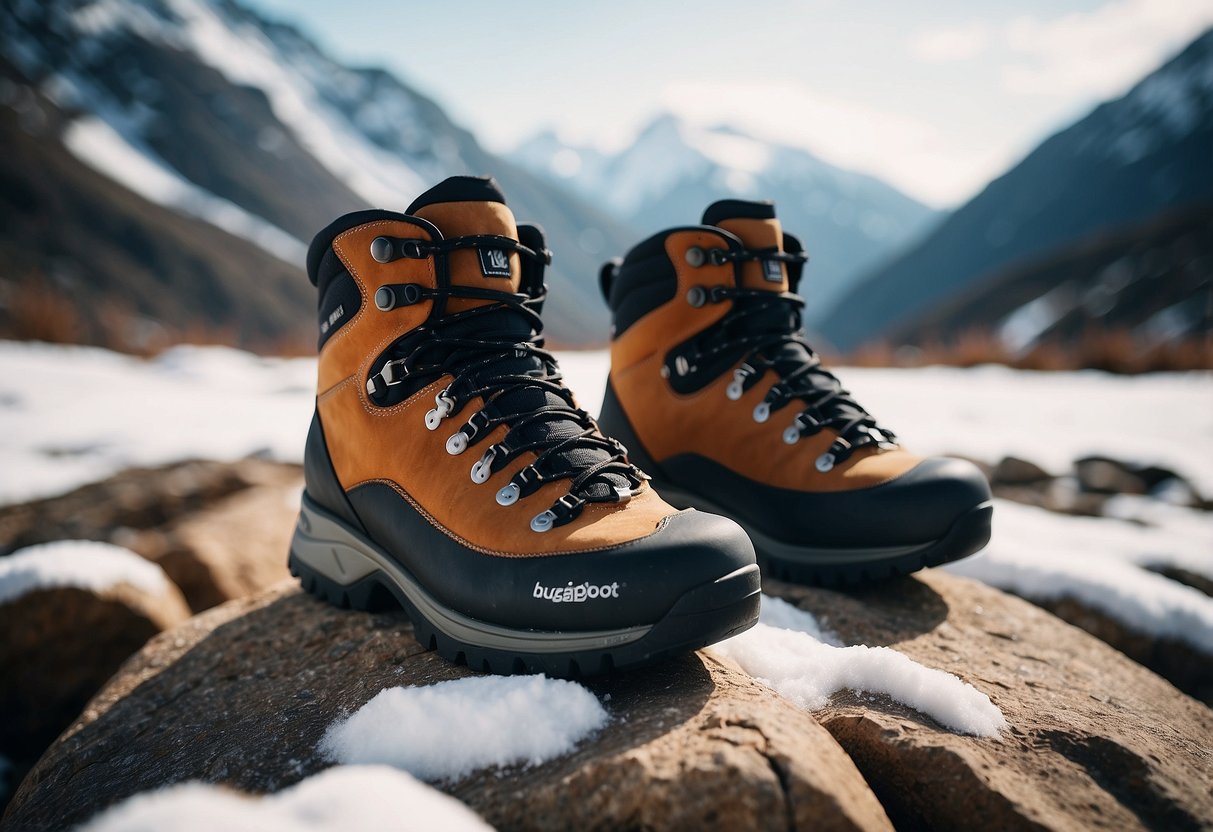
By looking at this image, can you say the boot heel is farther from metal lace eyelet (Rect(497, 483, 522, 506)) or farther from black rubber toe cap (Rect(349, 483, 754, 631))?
metal lace eyelet (Rect(497, 483, 522, 506))

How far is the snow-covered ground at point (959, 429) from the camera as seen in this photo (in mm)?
2258

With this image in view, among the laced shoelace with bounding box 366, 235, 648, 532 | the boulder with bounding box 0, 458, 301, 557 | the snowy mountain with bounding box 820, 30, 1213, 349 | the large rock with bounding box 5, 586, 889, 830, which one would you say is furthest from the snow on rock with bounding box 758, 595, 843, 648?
the snowy mountain with bounding box 820, 30, 1213, 349

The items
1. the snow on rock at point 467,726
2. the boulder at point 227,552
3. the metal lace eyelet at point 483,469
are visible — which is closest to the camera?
the snow on rock at point 467,726

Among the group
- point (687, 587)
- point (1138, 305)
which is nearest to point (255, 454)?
point (687, 587)

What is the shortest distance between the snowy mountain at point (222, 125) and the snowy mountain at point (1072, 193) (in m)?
49.7

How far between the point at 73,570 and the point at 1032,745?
230cm

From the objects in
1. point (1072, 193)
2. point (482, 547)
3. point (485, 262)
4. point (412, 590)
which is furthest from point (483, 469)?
point (1072, 193)

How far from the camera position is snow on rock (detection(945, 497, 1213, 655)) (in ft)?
6.57

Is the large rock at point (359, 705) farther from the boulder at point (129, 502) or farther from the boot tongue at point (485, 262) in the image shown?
the boulder at point (129, 502)

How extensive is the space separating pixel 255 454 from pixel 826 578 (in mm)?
3380

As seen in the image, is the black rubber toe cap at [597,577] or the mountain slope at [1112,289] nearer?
the black rubber toe cap at [597,577]

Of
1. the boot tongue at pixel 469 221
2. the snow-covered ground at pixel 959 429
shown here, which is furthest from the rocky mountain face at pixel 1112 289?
the boot tongue at pixel 469 221

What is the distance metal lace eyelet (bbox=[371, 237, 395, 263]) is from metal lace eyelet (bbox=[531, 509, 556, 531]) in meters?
0.66

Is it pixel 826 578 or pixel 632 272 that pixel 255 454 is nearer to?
pixel 632 272
